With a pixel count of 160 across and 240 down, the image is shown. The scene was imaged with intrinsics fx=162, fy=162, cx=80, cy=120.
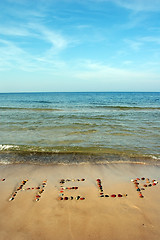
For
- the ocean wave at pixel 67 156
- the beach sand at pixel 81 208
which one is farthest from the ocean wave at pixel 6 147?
the beach sand at pixel 81 208

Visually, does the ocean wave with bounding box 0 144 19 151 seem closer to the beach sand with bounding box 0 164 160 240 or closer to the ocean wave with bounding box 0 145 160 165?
the ocean wave with bounding box 0 145 160 165

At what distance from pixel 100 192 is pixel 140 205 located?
129cm

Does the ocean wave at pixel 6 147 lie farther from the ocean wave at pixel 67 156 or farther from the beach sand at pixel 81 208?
the beach sand at pixel 81 208

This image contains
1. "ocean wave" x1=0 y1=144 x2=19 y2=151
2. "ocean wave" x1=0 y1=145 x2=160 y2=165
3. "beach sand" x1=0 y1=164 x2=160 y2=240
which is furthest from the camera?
"ocean wave" x1=0 y1=144 x2=19 y2=151

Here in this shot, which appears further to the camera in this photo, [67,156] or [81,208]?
[67,156]

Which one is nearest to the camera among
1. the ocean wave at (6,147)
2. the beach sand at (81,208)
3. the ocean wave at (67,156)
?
the beach sand at (81,208)

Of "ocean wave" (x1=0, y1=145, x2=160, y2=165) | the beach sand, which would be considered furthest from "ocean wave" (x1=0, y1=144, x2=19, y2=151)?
the beach sand

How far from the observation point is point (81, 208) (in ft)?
15.3

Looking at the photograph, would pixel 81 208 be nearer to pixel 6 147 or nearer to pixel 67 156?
pixel 67 156

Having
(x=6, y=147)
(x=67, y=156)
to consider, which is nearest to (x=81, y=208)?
(x=67, y=156)

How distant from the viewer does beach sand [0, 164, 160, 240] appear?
→ 3.84 metres

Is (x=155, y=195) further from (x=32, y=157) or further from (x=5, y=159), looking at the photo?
(x=5, y=159)

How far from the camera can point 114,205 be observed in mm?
4812

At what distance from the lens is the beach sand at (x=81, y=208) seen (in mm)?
3836
